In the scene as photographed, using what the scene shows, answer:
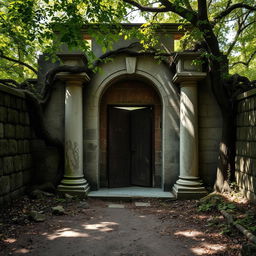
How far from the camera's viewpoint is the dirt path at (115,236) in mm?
3277

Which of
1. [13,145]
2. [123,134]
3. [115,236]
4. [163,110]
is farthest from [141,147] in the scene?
[115,236]

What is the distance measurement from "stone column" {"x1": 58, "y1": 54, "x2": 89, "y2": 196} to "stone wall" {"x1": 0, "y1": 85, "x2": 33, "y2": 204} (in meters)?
1.01

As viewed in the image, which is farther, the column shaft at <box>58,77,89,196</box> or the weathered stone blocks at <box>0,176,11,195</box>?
the column shaft at <box>58,77,89,196</box>

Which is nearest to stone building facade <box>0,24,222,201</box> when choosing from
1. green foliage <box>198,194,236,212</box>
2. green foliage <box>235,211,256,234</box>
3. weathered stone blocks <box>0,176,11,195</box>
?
weathered stone blocks <box>0,176,11,195</box>

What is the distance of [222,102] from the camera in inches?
236

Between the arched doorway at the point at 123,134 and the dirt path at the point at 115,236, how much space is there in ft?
7.81

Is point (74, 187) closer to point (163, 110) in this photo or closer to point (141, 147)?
point (141, 147)

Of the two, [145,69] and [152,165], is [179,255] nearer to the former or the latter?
[152,165]

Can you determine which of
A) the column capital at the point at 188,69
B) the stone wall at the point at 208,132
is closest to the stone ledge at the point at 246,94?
the stone wall at the point at 208,132

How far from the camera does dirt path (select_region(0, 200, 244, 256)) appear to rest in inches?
129

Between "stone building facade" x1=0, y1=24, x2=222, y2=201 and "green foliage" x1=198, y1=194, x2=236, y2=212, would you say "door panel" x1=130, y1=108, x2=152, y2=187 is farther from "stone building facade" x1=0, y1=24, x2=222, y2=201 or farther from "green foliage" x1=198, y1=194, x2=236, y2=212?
"green foliage" x1=198, y1=194, x2=236, y2=212

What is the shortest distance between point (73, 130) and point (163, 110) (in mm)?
2620

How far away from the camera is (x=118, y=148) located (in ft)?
25.3

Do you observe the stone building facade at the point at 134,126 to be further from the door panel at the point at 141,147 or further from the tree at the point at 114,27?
the tree at the point at 114,27
